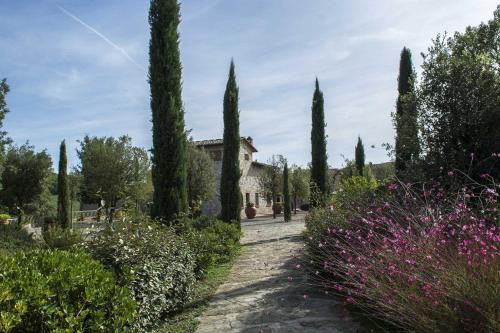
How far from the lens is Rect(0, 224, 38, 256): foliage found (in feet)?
26.8

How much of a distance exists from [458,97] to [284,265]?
4830 mm

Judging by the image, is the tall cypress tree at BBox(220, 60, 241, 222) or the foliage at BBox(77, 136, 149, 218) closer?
the tall cypress tree at BBox(220, 60, 241, 222)

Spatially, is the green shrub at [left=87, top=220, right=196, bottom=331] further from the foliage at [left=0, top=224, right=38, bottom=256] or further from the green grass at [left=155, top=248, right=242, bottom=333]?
the foliage at [left=0, top=224, right=38, bottom=256]

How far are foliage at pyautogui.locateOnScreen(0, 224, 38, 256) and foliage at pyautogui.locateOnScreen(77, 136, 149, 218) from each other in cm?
1611

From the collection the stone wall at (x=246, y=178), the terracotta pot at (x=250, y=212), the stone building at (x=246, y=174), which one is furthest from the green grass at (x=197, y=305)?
the terracotta pot at (x=250, y=212)

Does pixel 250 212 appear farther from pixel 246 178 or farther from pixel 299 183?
pixel 299 183

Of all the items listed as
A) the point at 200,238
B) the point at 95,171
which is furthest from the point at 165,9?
the point at 95,171

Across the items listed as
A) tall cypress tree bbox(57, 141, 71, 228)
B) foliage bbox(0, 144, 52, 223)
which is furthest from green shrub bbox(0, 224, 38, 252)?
foliage bbox(0, 144, 52, 223)

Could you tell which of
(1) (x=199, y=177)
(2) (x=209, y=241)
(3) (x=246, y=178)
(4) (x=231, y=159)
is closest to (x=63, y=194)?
(1) (x=199, y=177)

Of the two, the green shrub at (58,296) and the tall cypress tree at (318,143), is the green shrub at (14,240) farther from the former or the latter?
the tall cypress tree at (318,143)

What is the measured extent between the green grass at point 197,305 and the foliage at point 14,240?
3711 millimetres

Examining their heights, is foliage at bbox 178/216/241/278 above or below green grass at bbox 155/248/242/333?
above

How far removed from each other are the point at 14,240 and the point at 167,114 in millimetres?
4500

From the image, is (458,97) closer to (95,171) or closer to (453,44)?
(453,44)
